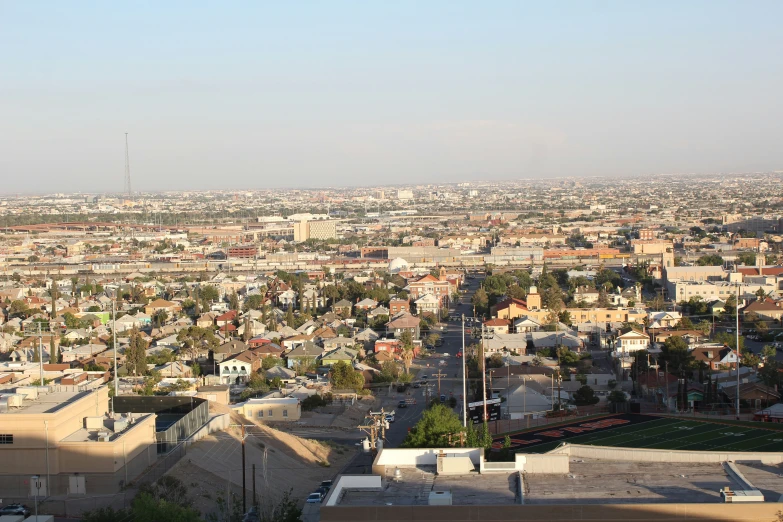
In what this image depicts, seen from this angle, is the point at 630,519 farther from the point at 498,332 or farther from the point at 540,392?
the point at 498,332

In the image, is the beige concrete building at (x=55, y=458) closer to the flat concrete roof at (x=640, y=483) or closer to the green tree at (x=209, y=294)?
the flat concrete roof at (x=640, y=483)

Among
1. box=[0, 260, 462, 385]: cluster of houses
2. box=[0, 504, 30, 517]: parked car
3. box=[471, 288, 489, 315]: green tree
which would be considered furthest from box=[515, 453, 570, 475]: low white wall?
box=[471, 288, 489, 315]: green tree

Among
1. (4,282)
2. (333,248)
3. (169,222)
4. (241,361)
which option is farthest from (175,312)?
(169,222)

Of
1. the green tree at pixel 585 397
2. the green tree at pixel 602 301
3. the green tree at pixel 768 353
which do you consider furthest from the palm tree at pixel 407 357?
the green tree at pixel 602 301

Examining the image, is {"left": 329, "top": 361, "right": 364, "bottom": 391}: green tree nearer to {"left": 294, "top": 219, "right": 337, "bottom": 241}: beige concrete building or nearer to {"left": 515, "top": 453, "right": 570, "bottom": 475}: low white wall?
{"left": 515, "top": 453, "right": 570, "bottom": 475}: low white wall

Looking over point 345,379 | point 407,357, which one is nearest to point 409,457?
point 345,379

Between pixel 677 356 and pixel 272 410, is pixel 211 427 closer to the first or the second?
pixel 272 410

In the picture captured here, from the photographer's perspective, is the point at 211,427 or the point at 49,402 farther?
the point at 211,427
